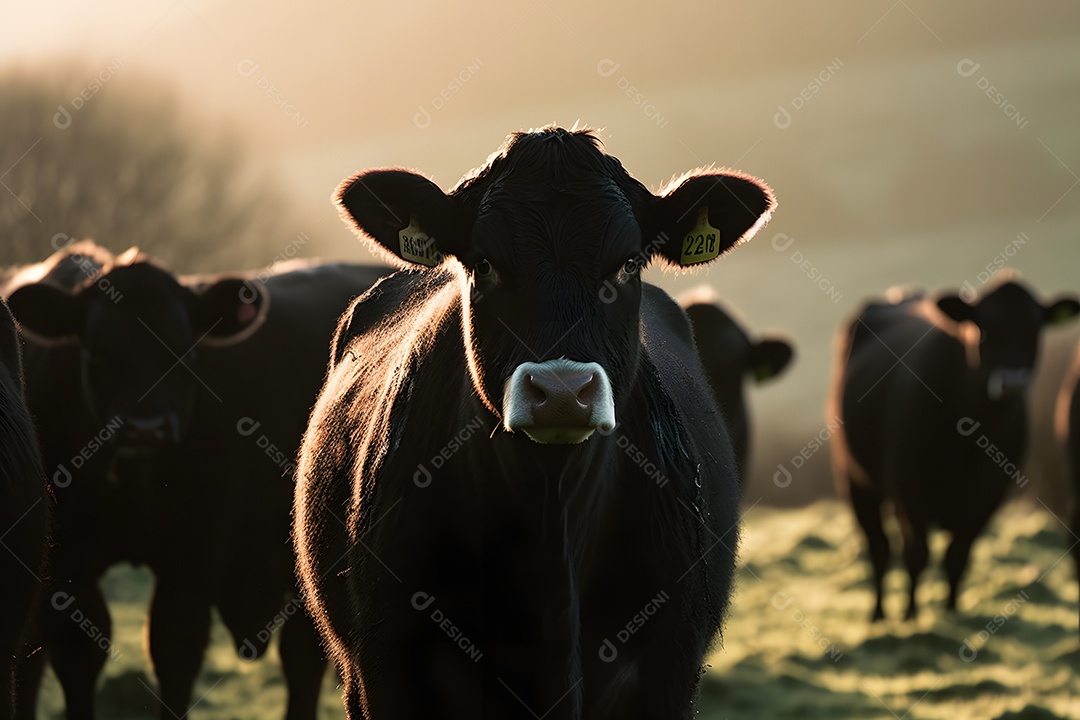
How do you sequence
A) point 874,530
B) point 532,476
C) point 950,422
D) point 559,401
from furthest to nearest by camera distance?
1. point 874,530
2. point 950,422
3. point 532,476
4. point 559,401

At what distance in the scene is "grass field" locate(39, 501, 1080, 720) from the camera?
8359 millimetres

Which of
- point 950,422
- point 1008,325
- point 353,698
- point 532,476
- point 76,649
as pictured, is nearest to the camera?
point 532,476

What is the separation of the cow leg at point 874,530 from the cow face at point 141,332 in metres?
6.99

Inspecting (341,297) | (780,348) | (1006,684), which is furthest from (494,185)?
(780,348)

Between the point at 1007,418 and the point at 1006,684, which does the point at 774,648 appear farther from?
the point at 1007,418

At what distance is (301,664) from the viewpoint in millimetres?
7496

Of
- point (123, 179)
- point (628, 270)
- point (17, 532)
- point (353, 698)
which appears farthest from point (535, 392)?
point (123, 179)

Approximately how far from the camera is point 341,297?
8391mm

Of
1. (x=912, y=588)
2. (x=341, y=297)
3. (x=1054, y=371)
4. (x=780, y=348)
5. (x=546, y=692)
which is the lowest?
(x=1054, y=371)

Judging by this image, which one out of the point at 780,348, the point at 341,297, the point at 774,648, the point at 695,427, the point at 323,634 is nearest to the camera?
the point at 695,427

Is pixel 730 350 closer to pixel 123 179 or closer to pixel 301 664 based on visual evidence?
pixel 301 664

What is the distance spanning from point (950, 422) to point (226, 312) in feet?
23.9

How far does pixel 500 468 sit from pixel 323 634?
155cm

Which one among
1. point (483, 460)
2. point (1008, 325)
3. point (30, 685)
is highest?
point (30, 685)
